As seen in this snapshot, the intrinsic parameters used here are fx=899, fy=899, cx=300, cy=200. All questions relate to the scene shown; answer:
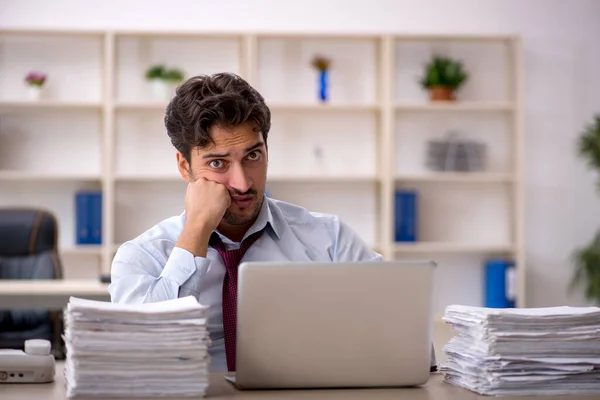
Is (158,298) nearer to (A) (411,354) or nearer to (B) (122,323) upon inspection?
(B) (122,323)

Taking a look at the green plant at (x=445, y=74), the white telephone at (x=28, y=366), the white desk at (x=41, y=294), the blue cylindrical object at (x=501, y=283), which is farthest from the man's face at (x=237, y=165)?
the blue cylindrical object at (x=501, y=283)

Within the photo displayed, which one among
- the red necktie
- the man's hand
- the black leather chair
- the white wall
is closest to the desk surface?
the red necktie

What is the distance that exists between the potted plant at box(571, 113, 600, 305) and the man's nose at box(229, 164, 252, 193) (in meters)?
3.59

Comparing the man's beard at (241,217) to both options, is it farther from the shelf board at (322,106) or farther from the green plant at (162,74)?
the green plant at (162,74)

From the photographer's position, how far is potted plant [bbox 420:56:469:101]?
525 cm

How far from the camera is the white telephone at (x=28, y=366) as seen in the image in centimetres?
153

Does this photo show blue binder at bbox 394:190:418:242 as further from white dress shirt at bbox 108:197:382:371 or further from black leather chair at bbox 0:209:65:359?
white dress shirt at bbox 108:197:382:371

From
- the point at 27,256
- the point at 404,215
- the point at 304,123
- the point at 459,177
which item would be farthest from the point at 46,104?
the point at 459,177

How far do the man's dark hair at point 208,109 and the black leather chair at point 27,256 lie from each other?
2.14m

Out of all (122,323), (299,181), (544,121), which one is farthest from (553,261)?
(122,323)

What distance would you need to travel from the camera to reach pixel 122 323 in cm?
136

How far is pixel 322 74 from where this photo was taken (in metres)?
5.23

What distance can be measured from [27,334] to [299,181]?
1.96 metres

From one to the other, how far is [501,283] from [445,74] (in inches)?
50.0
